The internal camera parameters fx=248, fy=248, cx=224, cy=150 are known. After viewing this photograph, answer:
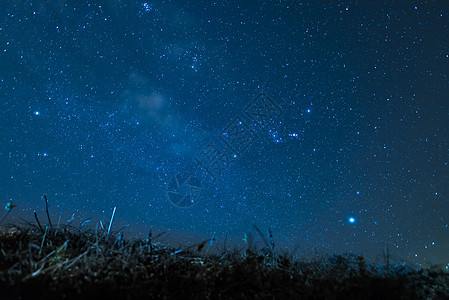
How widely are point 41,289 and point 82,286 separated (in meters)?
0.25

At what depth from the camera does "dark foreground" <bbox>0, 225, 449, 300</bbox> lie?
5.74 ft

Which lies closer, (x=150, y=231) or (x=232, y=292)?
(x=232, y=292)

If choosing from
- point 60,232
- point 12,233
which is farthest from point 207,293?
point 12,233

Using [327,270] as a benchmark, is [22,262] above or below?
below

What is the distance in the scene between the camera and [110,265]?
2.17 meters

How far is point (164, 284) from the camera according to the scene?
6.76ft

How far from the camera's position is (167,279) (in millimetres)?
2301

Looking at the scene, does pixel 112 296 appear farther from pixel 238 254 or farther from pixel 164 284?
pixel 238 254

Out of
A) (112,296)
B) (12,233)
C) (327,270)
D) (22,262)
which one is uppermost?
(12,233)

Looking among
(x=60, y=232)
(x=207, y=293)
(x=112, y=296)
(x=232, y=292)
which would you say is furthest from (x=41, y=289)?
(x=60, y=232)

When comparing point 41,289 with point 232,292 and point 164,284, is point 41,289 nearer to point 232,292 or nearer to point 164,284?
point 164,284

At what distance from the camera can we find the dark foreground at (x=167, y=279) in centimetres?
175

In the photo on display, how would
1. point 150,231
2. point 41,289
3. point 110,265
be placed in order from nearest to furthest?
point 41,289 → point 110,265 → point 150,231

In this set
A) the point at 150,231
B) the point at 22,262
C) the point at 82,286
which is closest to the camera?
the point at 82,286
